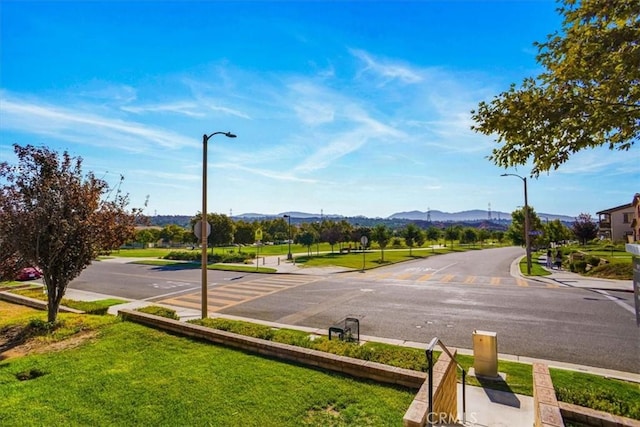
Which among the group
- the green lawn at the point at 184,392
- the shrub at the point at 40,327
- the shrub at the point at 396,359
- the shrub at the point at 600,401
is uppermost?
the shrub at the point at 600,401

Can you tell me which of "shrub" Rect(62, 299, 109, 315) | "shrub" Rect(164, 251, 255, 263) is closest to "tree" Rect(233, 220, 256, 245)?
"shrub" Rect(164, 251, 255, 263)

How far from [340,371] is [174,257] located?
130 ft

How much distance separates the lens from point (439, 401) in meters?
4.62

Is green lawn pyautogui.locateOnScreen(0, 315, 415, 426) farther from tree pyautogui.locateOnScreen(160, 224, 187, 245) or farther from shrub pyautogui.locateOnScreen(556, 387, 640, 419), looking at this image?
tree pyautogui.locateOnScreen(160, 224, 187, 245)

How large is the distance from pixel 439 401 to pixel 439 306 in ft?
36.9

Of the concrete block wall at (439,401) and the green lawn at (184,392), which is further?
the green lawn at (184,392)

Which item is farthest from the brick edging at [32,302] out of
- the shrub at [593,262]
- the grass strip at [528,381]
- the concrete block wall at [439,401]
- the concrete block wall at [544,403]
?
the shrub at [593,262]

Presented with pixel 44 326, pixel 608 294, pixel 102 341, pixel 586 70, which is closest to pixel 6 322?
pixel 44 326

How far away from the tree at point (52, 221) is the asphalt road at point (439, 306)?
5918 millimetres

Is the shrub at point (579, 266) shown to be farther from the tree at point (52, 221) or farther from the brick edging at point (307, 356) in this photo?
the tree at point (52, 221)

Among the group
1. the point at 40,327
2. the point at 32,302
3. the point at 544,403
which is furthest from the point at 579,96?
the point at 32,302

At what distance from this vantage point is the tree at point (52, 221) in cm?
989

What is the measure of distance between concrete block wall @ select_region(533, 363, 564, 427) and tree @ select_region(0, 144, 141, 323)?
1174 centimetres

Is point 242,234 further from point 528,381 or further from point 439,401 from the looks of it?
point 439,401
